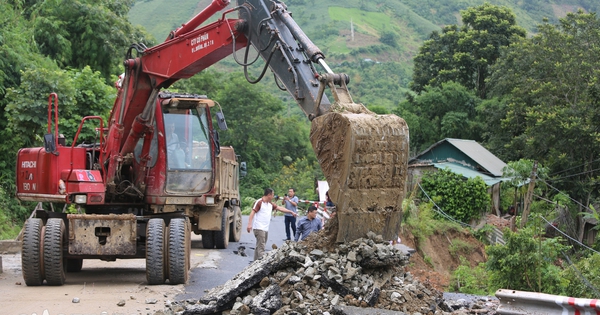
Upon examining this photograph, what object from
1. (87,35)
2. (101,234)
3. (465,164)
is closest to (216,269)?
(101,234)

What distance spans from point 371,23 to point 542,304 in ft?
297

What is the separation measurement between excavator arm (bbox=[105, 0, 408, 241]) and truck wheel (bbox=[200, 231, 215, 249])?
250 inches

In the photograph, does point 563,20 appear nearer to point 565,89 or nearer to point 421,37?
point 565,89

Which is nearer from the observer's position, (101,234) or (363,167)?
(363,167)

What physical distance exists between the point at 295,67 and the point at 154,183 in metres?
5.06

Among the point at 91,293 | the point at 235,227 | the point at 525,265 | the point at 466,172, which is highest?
the point at 466,172

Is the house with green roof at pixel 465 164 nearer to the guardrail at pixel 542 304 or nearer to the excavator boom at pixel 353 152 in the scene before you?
the excavator boom at pixel 353 152

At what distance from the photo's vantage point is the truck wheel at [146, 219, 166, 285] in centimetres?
1116

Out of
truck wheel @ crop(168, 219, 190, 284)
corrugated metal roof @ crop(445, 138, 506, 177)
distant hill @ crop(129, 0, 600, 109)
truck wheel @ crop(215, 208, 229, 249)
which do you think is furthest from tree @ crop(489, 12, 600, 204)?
distant hill @ crop(129, 0, 600, 109)

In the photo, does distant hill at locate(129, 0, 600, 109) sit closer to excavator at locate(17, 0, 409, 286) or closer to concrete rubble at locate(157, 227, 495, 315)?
excavator at locate(17, 0, 409, 286)

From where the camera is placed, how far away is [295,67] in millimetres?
9312

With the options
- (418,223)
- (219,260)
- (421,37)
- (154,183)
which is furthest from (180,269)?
(421,37)

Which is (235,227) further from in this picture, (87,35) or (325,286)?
(87,35)

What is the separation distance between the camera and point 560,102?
29469 millimetres
